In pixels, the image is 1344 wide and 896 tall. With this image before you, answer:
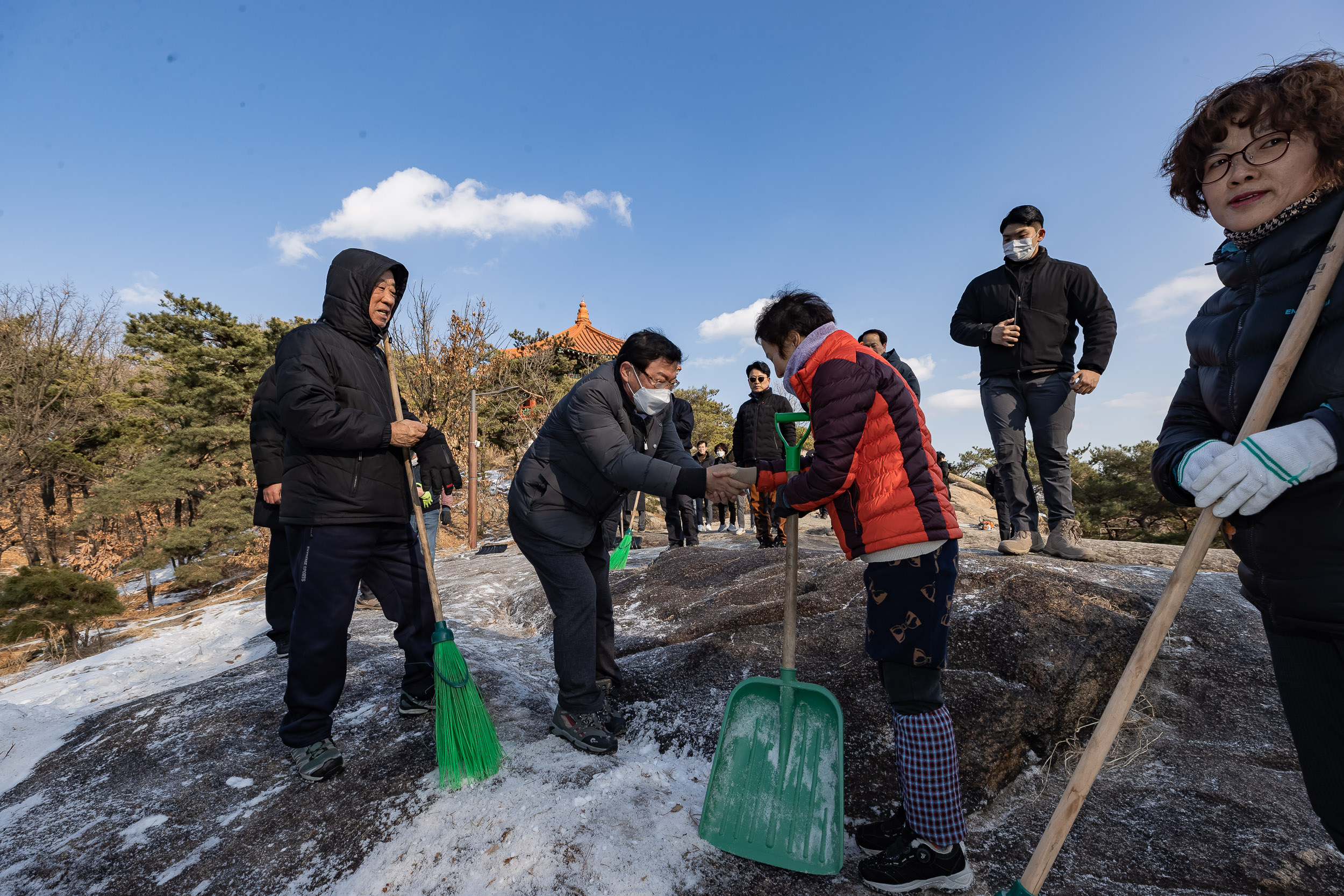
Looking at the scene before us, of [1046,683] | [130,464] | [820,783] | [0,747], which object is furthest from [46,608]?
[130,464]

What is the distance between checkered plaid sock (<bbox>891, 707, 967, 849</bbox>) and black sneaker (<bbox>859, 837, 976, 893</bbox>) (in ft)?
0.11

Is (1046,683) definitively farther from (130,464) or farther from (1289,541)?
(130,464)

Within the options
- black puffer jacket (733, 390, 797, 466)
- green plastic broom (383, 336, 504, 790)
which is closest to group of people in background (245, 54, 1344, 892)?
green plastic broom (383, 336, 504, 790)

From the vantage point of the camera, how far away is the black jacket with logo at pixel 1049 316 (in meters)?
3.81

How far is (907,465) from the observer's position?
6.26 feet

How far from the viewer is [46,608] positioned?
5.92 m

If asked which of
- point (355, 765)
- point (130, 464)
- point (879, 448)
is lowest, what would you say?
point (355, 765)

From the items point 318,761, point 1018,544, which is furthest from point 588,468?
point 1018,544

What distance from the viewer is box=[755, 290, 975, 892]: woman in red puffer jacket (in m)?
1.80

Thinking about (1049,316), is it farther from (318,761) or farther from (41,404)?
(41,404)

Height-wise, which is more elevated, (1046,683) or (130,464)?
(130,464)

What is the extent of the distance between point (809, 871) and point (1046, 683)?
137 cm

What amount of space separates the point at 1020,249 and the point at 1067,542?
1.92m

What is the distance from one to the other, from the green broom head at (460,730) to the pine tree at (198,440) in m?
12.4
